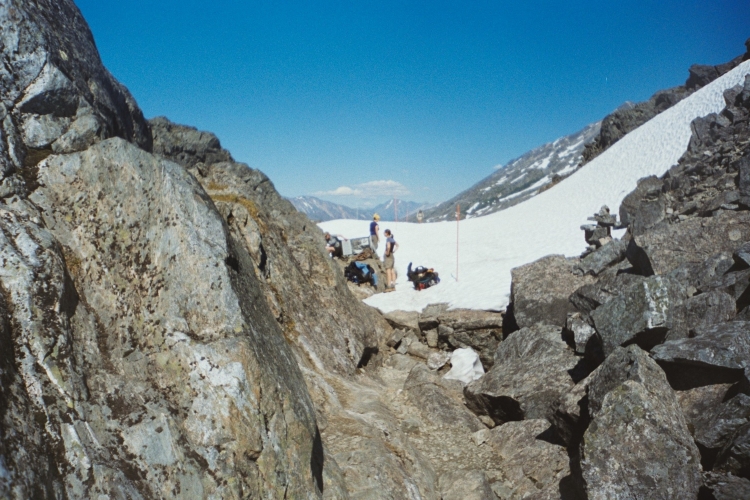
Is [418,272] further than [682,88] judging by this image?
No

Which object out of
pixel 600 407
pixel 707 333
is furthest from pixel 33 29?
pixel 707 333

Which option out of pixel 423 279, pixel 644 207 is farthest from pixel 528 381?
pixel 644 207

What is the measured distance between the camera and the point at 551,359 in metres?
10.9

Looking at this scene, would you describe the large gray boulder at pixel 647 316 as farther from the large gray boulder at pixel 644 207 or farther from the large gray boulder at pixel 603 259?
the large gray boulder at pixel 644 207

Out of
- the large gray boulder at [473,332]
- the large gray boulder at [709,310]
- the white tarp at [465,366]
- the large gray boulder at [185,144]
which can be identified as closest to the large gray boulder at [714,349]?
the large gray boulder at [709,310]

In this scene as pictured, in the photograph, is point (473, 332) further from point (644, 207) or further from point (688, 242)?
point (644, 207)

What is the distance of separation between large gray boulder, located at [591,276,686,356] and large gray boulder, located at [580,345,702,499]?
1608 millimetres

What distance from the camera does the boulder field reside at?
4.80m

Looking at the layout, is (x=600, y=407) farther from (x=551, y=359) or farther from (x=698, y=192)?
(x=698, y=192)

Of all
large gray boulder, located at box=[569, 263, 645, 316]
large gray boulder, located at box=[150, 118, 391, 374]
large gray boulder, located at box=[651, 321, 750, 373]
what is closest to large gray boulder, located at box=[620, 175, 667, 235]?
large gray boulder, located at box=[569, 263, 645, 316]

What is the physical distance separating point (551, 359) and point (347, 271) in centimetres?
1355

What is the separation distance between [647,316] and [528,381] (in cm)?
290

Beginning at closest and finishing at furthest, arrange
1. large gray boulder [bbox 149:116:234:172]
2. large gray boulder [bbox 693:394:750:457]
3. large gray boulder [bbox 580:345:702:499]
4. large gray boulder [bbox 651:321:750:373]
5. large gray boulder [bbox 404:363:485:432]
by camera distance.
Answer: large gray boulder [bbox 580:345:702:499] < large gray boulder [bbox 693:394:750:457] < large gray boulder [bbox 651:321:750:373] < large gray boulder [bbox 404:363:485:432] < large gray boulder [bbox 149:116:234:172]

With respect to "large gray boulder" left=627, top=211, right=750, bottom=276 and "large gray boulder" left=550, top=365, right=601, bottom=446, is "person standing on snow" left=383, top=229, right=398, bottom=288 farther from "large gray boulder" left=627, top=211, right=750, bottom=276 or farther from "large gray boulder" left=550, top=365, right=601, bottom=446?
"large gray boulder" left=550, top=365, right=601, bottom=446
